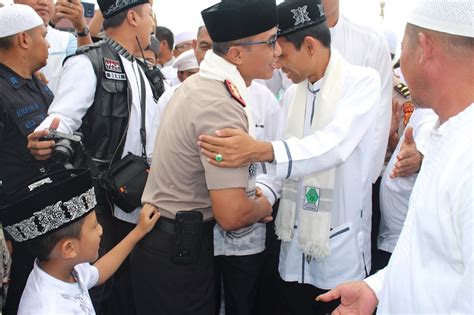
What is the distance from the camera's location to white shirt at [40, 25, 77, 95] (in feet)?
14.0

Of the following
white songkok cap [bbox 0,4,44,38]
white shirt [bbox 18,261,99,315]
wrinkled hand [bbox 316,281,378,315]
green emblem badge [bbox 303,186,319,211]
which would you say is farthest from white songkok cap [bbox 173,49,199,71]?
wrinkled hand [bbox 316,281,378,315]

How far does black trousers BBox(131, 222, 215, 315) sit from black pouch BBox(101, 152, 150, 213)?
19.1 inches

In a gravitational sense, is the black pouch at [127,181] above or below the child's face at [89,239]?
below

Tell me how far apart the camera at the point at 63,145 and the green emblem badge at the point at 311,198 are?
1.33 m

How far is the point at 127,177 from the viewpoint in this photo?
290 cm

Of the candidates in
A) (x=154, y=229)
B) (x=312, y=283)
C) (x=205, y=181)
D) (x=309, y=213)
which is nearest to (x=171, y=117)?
(x=205, y=181)

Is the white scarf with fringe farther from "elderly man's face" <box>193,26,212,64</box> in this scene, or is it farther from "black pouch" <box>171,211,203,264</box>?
"elderly man's face" <box>193,26,212,64</box>

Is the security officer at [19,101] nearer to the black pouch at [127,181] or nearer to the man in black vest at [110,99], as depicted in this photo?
the man in black vest at [110,99]

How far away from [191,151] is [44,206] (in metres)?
0.68

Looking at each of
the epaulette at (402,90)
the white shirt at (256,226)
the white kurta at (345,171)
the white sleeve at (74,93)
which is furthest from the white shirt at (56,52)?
the epaulette at (402,90)

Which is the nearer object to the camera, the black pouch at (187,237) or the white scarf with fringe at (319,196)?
the black pouch at (187,237)

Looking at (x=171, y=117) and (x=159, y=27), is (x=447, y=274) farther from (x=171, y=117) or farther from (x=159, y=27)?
(x=159, y=27)

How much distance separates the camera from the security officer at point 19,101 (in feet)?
9.61

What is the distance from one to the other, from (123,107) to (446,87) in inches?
89.9
